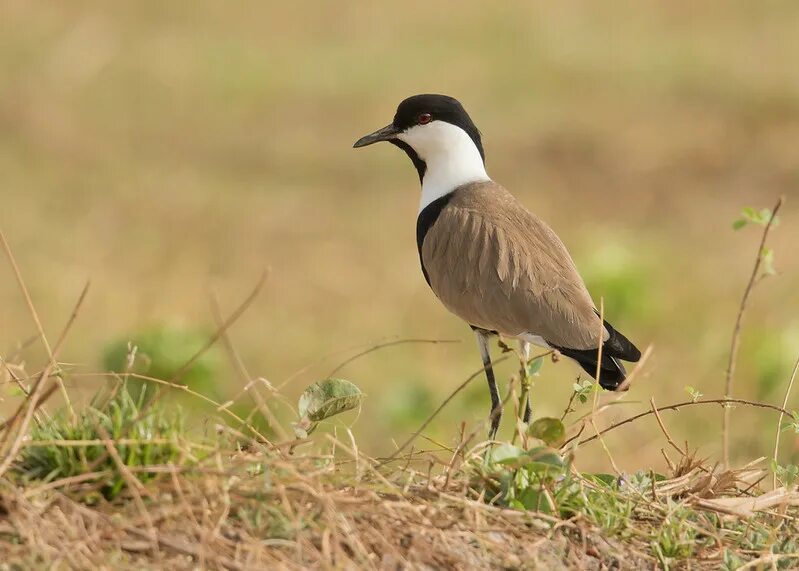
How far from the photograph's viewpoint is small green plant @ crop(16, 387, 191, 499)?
2.78 meters

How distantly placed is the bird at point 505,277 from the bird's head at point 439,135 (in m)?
0.01

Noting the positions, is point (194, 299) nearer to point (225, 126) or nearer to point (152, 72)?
point (225, 126)

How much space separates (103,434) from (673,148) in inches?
389

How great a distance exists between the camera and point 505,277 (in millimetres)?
4230

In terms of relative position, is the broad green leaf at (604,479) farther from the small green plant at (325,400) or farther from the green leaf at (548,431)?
the small green plant at (325,400)

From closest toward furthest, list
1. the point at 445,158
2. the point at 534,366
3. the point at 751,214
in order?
the point at 534,366
the point at 751,214
the point at 445,158

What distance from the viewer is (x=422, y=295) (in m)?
9.62

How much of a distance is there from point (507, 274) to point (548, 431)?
3.71ft

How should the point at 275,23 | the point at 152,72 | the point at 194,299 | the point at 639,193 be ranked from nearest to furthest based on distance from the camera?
1. the point at 194,299
2. the point at 639,193
3. the point at 152,72
4. the point at 275,23

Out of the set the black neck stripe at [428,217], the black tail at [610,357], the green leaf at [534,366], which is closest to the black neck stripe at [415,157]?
the black neck stripe at [428,217]

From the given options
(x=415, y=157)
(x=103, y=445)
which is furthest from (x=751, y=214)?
(x=103, y=445)

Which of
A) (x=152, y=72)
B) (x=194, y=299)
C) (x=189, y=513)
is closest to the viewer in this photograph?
(x=189, y=513)

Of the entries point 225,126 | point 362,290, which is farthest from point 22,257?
point 225,126

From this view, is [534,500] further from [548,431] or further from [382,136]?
[382,136]
